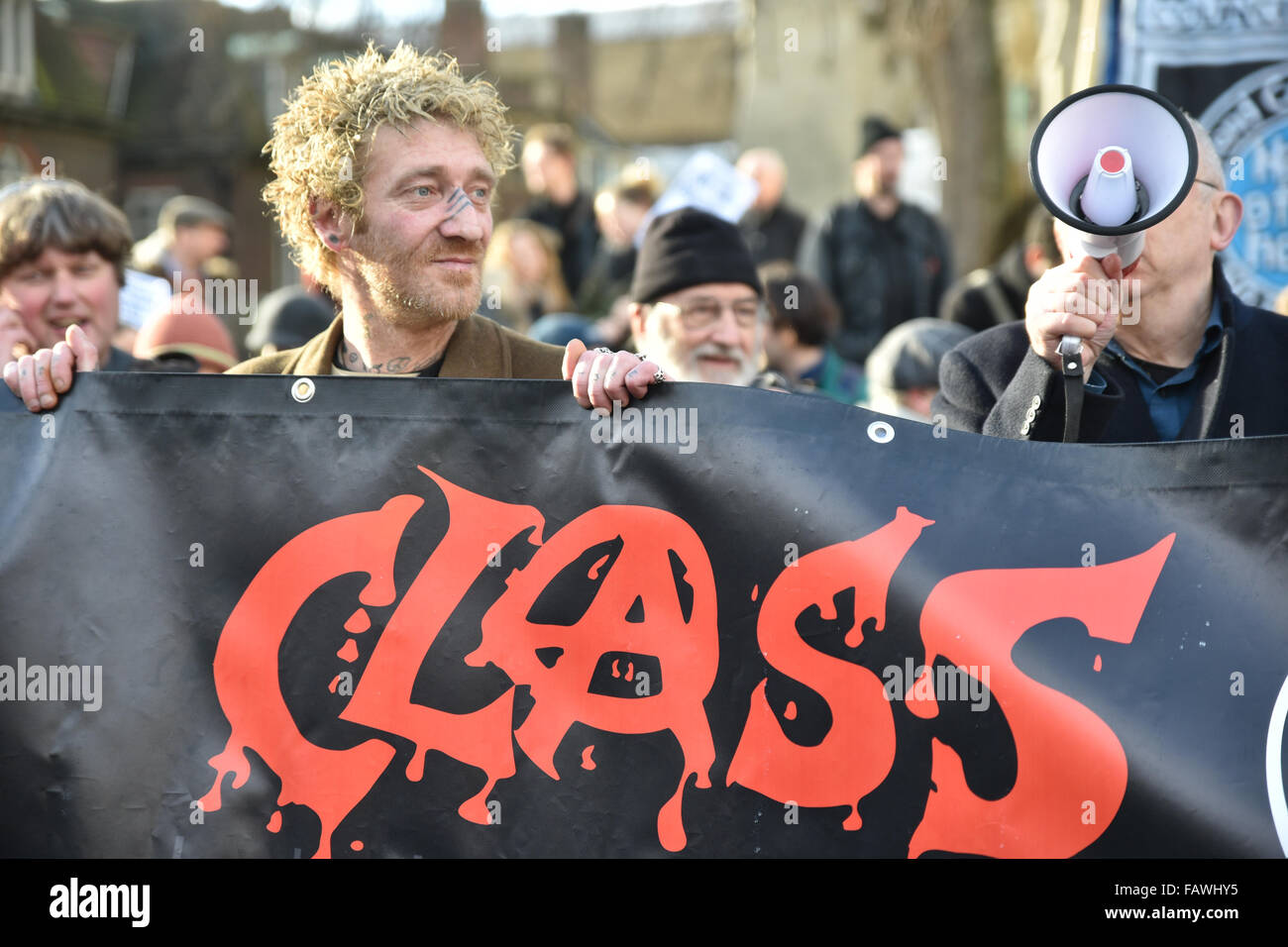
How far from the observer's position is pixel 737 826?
265cm

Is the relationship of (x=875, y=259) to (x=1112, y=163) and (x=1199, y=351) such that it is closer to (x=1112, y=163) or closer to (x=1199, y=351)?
(x=1199, y=351)

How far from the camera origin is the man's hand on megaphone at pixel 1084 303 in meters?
2.79

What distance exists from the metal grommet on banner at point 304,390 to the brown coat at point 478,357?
475mm

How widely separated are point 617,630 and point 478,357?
904 millimetres

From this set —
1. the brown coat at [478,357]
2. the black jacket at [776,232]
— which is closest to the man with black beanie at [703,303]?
the brown coat at [478,357]

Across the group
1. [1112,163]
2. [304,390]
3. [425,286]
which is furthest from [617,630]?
[1112,163]

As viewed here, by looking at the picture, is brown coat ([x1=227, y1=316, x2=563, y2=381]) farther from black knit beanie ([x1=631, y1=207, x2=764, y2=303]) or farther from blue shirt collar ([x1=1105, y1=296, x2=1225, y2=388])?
blue shirt collar ([x1=1105, y1=296, x2=1225, y2=388])

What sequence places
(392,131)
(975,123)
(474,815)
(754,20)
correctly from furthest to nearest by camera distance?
1. (754,20)
2. (975,123)
3. (392,131)
4. (474,815)

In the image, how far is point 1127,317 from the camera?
3146mm

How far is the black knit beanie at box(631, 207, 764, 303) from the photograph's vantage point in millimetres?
4418

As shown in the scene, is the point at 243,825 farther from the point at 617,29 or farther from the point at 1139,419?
the point at 617,29

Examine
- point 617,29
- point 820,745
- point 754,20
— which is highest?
point 617,29
